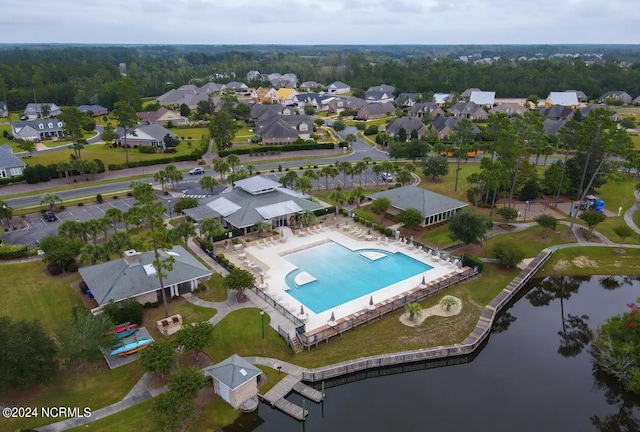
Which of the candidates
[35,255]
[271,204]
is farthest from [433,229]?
[35,255]

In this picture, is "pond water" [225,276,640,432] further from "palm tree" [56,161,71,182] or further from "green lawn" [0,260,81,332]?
"palm tree" [56,161,71,182]

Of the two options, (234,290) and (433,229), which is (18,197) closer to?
(234,290)

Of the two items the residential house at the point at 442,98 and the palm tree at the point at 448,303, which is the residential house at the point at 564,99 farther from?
the palm tree at the point at 448,303

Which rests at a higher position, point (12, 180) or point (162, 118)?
point (162, 118)

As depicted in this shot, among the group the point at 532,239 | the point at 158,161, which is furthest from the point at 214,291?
the point at 158,161

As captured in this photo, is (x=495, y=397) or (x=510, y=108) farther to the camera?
(x=510, y=108)

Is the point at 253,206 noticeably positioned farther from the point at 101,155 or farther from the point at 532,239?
the point at 101,155
